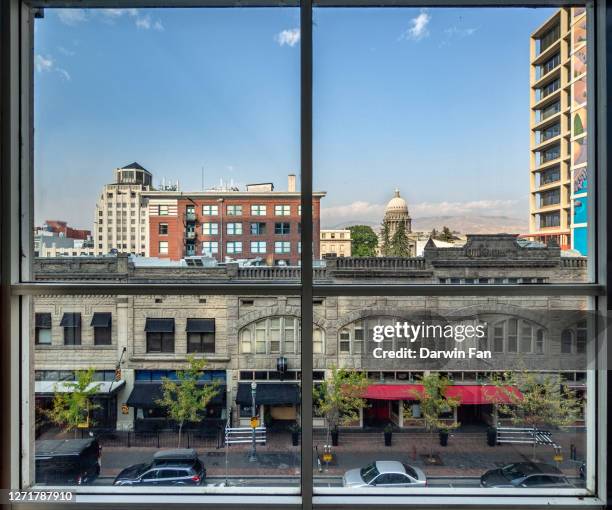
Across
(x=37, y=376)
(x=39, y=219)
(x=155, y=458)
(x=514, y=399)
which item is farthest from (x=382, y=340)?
(x=39, y=219)

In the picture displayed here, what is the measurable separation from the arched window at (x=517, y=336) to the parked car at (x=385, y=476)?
0.79 metres

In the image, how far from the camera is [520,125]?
202 centimetres

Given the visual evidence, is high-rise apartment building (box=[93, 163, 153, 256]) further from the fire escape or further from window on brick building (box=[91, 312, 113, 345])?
window on brick building (box=[91, 312, 113, 345])

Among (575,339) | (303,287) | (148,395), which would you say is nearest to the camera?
(303,287)

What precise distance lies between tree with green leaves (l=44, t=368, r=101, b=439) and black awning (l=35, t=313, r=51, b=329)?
30cm

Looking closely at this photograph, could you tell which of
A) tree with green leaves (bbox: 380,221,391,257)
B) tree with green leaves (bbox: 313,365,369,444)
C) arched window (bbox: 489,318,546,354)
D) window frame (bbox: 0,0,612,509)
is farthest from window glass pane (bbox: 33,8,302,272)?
arched window (bbox: 489,318,546,354)

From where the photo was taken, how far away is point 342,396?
6.42 feet

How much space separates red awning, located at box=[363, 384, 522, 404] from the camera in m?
1.95

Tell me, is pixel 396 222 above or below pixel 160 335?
above

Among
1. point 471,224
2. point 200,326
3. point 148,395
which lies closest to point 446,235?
point 471,224

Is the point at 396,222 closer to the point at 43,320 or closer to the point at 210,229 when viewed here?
the point at 210,229

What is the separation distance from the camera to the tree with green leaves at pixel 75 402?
194 cm

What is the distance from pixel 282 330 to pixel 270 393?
1.14ft

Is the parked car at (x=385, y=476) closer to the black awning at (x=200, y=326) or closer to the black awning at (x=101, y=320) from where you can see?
the black awning at (x=200, y=326)
